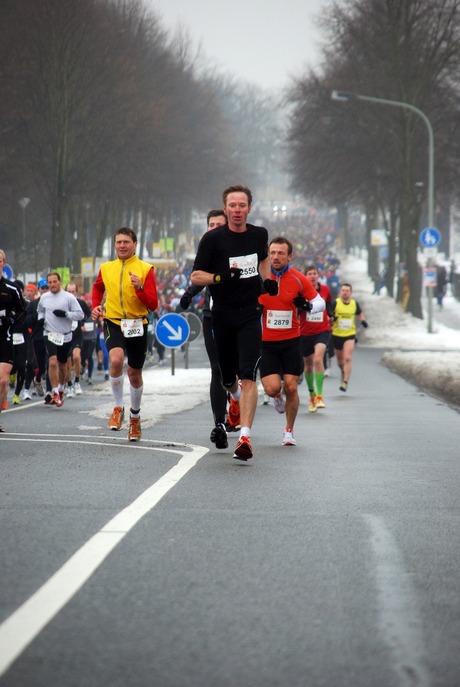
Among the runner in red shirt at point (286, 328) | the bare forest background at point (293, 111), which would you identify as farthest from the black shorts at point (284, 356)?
the bare forest background at point (293, 111)

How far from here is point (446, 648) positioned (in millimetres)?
4500

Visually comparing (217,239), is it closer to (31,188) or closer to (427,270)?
(427,270)

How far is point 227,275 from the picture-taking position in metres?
10.0

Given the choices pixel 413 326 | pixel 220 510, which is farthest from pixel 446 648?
pixel 413 326

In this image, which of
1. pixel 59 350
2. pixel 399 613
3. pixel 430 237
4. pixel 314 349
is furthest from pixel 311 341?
pixel 430 237

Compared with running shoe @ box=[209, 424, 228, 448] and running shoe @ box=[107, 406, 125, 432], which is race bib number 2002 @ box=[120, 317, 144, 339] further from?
running shoe @ box=[209, 424, 228, 448]

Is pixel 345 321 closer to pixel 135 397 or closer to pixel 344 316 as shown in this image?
pixel 344 316

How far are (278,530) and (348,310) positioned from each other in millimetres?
15219

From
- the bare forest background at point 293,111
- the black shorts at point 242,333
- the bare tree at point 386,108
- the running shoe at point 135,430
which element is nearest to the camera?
the black shorts at point 242,333

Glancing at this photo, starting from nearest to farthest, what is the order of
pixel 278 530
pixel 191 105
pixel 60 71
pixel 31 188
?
pixel 278 530
pixel 60 71
pixel 31 188
pixel 191 105

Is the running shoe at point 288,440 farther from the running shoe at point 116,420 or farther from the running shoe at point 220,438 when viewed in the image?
the running shoe at point 116,420

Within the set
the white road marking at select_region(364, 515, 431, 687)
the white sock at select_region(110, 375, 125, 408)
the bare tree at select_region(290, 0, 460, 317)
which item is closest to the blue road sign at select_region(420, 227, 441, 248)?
the bare tree at select_region(290, 0, 460, 317)

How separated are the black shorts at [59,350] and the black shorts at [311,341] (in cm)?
Answer: 322

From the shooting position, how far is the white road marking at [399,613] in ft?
13.9
